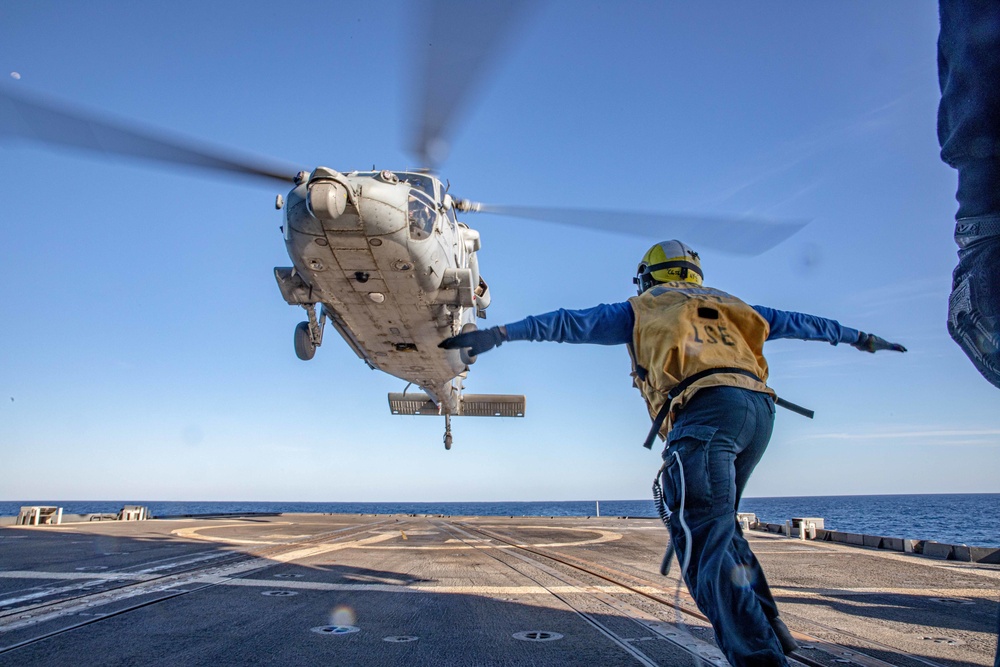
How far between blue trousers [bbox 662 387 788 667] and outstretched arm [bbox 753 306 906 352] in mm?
748

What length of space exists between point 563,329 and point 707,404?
36.0 inches

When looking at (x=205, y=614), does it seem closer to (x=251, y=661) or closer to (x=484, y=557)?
(x=251, y=661)

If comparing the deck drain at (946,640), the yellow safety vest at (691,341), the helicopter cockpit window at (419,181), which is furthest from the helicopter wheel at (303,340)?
the deck drain at (946,640)

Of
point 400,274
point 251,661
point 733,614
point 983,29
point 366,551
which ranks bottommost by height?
point 366,551

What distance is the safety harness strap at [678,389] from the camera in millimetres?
2936

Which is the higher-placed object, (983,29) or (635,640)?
(983,29)

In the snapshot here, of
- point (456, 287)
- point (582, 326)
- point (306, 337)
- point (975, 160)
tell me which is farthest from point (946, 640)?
point (306, 337)

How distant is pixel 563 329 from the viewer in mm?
3293

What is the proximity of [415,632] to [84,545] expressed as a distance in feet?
34.5

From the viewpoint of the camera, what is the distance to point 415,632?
4.14m

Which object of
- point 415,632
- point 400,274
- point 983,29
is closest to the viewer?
point 983,29

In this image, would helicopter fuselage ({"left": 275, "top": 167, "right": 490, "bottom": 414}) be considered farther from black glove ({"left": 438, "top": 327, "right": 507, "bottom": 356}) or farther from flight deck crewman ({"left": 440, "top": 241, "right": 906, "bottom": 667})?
flight deck crewman ({"left": 440, "top": 241, "right": 906, "bottom": 667})

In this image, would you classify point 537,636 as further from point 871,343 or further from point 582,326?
point 871,343

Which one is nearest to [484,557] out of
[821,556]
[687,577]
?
[821,556]
